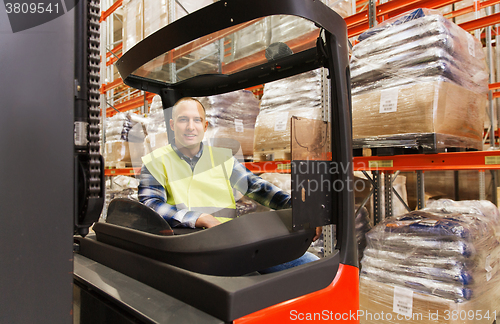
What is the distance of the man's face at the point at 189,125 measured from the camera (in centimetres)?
179

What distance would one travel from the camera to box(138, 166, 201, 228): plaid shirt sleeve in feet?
4.56

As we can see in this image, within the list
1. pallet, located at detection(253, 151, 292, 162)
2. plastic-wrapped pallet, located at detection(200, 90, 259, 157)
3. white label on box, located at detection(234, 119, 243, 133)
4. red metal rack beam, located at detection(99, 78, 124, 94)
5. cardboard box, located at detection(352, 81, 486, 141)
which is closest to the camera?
cardboard box, located at detection(352, 81, 486, 141)

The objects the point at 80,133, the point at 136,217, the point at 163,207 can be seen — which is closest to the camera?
the point at 80,133

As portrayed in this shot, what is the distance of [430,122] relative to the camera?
82.8 inches

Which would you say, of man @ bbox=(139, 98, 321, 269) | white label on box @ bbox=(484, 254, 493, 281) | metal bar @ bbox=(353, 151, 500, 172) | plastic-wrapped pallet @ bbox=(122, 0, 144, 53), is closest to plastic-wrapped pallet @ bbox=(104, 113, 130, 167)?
plastic-wrapped pallet @ bbox=(122, 0, 144, 53)

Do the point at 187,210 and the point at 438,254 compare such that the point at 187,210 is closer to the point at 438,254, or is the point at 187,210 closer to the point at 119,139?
the point at 438,254

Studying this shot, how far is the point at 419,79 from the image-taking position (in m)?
2.21

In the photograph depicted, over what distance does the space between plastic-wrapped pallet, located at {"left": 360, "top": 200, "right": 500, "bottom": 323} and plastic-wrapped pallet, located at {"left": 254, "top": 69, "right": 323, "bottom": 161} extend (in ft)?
3.53

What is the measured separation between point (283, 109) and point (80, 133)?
2.27 metres

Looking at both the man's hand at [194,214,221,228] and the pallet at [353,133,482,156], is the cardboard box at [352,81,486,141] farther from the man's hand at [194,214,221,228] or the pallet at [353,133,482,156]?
the man's hand at [194,214,221,228]

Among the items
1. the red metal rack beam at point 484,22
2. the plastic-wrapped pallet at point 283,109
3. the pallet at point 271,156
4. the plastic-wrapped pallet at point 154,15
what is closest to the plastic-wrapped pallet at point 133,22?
the plastic-wrapped pallet at point 154,15

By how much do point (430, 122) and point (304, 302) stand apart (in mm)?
1564

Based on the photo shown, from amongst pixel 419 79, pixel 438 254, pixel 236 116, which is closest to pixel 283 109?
pixel 236 116

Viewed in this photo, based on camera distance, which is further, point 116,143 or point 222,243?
point 116,143
